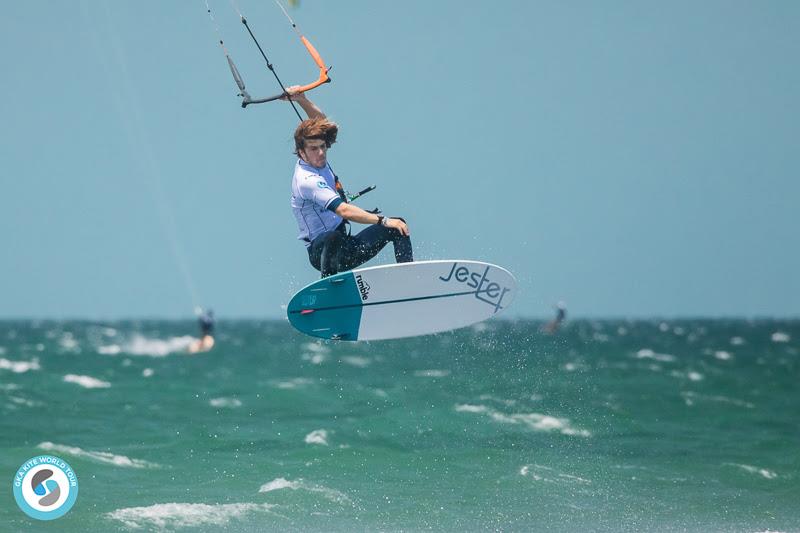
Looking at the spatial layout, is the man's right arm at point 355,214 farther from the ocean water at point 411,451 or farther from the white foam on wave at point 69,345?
the white foam on wave at point 69,345

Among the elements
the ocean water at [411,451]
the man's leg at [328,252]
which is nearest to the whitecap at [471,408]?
the ocean water at [411,451]

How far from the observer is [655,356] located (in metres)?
54.4

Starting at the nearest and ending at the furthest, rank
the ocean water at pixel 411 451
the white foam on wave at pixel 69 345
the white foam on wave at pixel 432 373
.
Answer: the ocean water at pixel 411 451
the white foam on wave at pixel 432 373
the white foam on wave at pixel 69 345

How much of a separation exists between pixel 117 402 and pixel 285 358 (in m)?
25.3

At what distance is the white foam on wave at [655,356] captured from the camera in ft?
168

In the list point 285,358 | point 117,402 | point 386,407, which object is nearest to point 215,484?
point 386,407

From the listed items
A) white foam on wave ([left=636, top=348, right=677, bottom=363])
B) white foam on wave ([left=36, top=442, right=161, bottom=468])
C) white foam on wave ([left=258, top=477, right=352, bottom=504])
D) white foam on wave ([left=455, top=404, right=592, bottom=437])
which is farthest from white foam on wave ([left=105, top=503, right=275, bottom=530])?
white foam on wave ([left=636, top=348, right=677, bottom=363])

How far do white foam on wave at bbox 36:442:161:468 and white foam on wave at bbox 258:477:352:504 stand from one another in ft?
8.10

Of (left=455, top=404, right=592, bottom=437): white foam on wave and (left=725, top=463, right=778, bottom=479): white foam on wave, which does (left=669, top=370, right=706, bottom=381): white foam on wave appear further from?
(left=725, top=463, right=778, bottom=479): white foam on wave

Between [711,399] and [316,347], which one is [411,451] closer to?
[711,399]

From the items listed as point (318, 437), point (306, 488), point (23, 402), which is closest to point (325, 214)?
point (306, 488)

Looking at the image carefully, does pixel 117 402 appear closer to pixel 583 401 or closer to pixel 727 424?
pixel 583 401

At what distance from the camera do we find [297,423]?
22.9 metres

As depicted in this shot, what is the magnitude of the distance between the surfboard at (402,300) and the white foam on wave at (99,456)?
8003 mm
